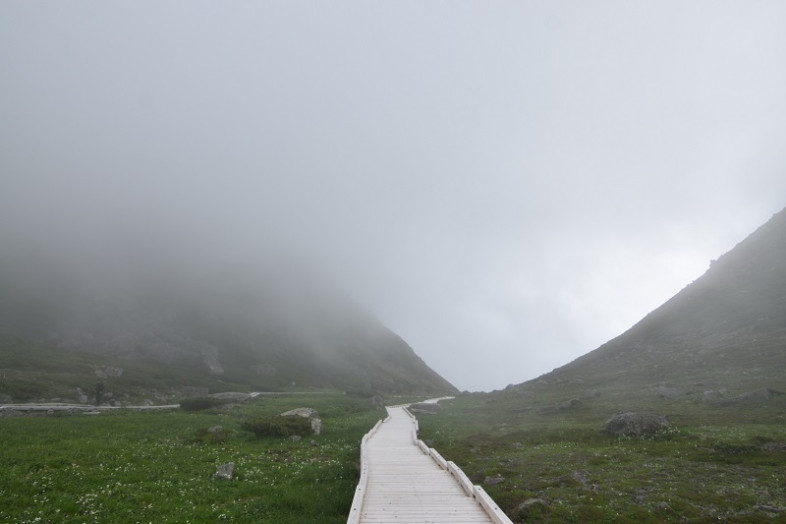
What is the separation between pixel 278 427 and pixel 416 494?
2051 centimetres

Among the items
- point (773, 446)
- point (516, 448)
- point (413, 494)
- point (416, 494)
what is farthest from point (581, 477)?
point (773, 446)

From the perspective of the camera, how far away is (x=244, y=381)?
123562mm

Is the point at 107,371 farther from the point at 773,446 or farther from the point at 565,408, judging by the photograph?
the point at 773,446

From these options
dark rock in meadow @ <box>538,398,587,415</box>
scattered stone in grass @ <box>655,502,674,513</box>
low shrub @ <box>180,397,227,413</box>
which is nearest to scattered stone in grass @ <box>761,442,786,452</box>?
scattered stone in grass @ <box>655,502,674,513</box>

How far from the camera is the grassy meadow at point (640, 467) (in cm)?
1672

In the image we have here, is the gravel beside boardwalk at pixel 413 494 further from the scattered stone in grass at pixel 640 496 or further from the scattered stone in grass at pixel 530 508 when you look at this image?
the scattered stone in grass at pixel 640 496

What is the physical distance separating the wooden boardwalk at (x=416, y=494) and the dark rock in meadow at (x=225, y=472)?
21.4 feet

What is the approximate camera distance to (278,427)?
34750 millimetres

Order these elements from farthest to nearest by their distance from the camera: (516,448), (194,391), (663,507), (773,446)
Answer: (194,391) < (516,448) < (773,446) < (663,507)

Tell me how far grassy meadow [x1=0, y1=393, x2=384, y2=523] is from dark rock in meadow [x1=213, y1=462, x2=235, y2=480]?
0.89ft

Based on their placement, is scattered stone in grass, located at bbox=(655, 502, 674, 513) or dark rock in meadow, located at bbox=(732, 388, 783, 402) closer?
scattered stone in grass, located at bbox=(655, 502, 674, 513)

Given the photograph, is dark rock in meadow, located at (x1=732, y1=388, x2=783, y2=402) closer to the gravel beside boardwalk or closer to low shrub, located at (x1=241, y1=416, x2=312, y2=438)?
the gravel beside boardwalk

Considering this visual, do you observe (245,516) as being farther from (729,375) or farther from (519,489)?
(729,375)

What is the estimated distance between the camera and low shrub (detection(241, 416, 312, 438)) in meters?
34.3
